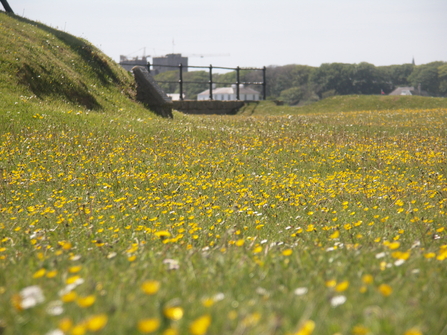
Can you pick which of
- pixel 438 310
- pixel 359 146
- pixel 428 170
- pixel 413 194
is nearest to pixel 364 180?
pixel 413 194

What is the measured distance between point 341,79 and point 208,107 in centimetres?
10259

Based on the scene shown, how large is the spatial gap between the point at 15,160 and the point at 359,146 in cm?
910

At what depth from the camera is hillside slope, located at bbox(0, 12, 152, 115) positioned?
15.4 metres

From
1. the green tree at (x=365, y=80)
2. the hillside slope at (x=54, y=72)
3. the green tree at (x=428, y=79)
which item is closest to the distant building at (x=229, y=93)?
the green tree at (x=365, y=80)

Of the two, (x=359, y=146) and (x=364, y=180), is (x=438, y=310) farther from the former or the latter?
(x=359, y=146)

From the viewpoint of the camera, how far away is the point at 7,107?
13.1 metres

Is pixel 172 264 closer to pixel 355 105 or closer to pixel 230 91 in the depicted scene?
pixel 355 105

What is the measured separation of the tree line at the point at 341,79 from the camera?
125750mm

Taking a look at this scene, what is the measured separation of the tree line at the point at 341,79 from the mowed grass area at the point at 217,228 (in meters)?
114

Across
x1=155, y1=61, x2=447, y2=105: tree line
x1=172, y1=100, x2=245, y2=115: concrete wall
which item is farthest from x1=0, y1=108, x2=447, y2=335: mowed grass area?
x1=155, y1=61, x2=447, y2=105: tree line

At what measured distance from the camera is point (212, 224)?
568cm

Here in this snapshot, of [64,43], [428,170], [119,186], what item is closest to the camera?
[119,186]

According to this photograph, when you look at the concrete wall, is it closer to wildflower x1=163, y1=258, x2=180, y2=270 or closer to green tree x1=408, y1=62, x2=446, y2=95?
wildflower x1=163, y1=258, x2=180, y2=270

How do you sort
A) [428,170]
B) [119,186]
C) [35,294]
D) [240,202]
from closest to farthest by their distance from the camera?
[35,294] < [240,202] < [119,186] < [428,170]
